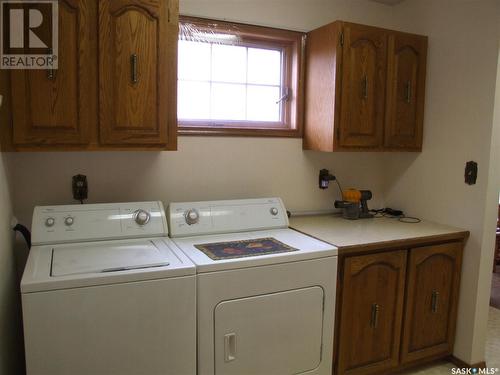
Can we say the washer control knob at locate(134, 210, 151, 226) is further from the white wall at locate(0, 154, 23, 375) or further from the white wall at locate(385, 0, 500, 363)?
the white wall at locate(385, 0, 500, 363)

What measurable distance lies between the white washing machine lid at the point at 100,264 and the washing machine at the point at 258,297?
109 millimetres

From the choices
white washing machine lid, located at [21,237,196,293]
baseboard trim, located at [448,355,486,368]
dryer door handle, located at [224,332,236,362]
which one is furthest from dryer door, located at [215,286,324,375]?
baseboard trim, located at [448,355,486,368]

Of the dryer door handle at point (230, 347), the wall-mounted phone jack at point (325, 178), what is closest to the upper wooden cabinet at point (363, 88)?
the wall-mounted phone jack at point (325, 178)

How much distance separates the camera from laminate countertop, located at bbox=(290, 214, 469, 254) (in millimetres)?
2123

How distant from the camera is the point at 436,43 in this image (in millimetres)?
2582

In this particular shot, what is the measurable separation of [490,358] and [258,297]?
176cm

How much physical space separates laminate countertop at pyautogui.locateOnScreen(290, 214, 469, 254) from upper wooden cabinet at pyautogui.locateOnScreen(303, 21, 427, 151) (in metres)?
0.47

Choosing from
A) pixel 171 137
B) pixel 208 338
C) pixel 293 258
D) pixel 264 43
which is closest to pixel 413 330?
pixel 293 258

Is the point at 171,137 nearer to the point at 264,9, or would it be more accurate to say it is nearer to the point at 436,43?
the point at 264,9

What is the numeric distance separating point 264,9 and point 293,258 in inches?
60.3

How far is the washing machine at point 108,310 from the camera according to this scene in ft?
4.78

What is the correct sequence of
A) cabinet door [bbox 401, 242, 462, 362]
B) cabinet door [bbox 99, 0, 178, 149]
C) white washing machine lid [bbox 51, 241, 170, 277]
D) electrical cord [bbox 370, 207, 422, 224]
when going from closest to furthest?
white washing machine lid [bbox 51, 241, 170, 277] < cabinet door [bbox 99, 0, 178, 149] < cabinet door [bbox 401, 242, 462, 362] < electrical cord [bbox 370, 207, 422, 224]

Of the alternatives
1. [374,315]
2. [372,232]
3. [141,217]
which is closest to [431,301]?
[374,315]

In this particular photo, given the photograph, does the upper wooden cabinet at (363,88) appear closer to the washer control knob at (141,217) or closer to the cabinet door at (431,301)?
the cabinet door at (431,301)
